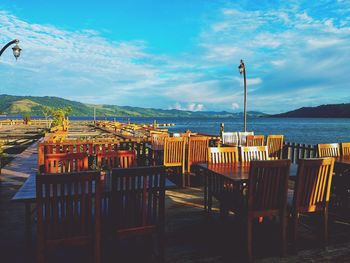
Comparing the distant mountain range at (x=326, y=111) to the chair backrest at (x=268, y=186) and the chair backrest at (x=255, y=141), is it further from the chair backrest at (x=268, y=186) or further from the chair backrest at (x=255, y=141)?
the chair backrest at (x=268, y=186)

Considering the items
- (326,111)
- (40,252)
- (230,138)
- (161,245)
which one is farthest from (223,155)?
(326,111)

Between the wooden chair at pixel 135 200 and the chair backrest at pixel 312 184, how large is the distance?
1.58 m

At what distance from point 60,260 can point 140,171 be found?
1482 millimetres

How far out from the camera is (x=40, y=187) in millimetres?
2197

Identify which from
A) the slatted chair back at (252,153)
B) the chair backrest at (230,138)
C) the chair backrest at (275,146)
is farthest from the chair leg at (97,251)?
the chair backrest at (230,138)

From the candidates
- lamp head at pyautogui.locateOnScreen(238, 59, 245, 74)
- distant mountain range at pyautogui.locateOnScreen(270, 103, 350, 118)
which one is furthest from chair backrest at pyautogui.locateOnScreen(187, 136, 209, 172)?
distant mountain range at pyautogui.locateOnScreen(270, 103, 350, 118)

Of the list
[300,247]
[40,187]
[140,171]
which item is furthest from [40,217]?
[300,247]

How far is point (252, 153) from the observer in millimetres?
4477

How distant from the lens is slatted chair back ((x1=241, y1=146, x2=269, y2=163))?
4.42 metres

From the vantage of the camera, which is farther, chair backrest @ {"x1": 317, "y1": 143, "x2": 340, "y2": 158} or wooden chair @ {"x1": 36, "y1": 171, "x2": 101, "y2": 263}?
chair backrest @ {"x1": 317, "y1": 143, "x2": 340, "y2": 158}

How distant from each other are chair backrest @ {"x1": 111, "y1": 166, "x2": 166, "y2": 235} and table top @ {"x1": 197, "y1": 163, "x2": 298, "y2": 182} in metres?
1.04

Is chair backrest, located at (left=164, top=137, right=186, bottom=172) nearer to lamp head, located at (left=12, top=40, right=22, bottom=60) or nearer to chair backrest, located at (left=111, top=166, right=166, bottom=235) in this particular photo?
chair backrest, located at (left=111, top=166, right=166, bottom=235)

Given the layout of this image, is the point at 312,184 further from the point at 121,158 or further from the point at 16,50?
the point at 16,50

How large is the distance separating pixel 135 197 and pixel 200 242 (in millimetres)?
1318
